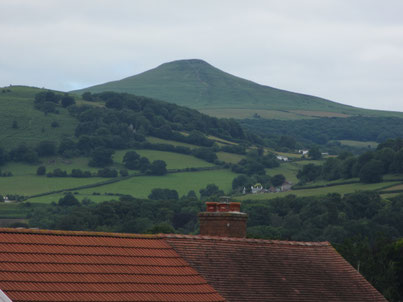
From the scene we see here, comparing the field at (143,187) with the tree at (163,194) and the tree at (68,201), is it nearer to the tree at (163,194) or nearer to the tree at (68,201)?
the tree at (163,194)

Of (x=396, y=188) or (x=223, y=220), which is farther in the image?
(x=396, y=188)

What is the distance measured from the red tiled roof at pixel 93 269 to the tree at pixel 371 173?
152 meters

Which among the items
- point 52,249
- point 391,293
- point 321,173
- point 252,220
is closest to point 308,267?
point 52,249

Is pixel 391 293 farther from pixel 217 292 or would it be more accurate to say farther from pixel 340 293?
pixel 217 292

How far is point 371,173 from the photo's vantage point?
169500mm

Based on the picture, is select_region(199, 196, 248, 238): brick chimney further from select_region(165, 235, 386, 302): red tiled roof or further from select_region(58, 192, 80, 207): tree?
select_region(58, 192, 80, 207): tree

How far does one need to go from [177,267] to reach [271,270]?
2.61 metres

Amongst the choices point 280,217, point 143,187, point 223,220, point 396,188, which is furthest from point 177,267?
point 143,187

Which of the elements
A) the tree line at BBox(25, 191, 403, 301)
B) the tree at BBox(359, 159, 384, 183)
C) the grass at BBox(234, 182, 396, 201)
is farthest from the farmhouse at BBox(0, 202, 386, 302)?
the tree at BBox(359, 159, 384, 183)

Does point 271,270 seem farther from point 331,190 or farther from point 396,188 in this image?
point 331,190

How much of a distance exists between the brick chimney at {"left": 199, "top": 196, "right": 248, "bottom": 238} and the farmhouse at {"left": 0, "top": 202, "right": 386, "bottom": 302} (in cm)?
2

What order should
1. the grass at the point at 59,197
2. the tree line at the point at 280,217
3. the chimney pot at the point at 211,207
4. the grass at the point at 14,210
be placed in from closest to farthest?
the chimney pot at the point at 211,207 → the tree line at the point at 280,217 → the grass at the point at 14,210 → the grass at the point at 59,197

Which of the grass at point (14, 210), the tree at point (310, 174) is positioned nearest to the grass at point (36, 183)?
the grass at point (14, 210)

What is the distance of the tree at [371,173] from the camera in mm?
169375
